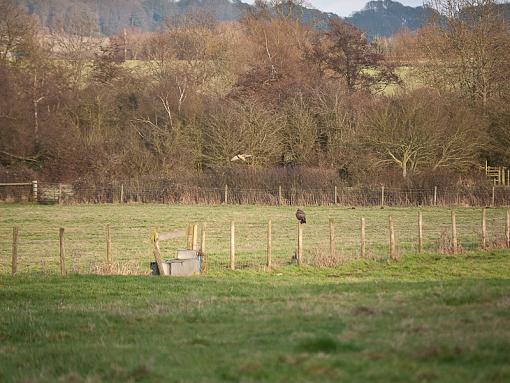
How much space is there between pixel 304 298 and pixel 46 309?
4741 mm

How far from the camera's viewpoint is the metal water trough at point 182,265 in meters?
19.2

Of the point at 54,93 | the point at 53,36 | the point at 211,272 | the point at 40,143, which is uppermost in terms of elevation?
the point at 53,36

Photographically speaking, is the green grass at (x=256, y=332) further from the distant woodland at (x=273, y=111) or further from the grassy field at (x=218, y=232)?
the distant woodland at (x=273, y=111)

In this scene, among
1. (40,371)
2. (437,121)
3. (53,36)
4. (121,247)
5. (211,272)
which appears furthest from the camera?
(53,36)

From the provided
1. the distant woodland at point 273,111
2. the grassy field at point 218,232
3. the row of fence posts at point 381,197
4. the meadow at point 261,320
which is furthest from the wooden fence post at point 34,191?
the meadow at point 261,320

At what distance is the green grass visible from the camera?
7.53 metres

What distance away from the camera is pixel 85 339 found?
10.6 m

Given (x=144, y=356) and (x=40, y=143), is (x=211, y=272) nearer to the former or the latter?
(x=144, y=356)

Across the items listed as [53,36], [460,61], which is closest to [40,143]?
[53,36]

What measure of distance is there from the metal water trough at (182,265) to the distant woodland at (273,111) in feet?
108

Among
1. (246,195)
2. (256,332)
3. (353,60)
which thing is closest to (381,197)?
(246,195)

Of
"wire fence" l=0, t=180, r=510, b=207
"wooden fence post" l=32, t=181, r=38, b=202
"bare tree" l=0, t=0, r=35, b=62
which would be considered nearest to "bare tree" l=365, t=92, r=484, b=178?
"wire fence" l=0, t=180, r=510, b=207

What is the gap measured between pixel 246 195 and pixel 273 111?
1202cm

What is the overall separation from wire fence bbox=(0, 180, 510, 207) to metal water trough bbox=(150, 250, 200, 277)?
30282 mm
